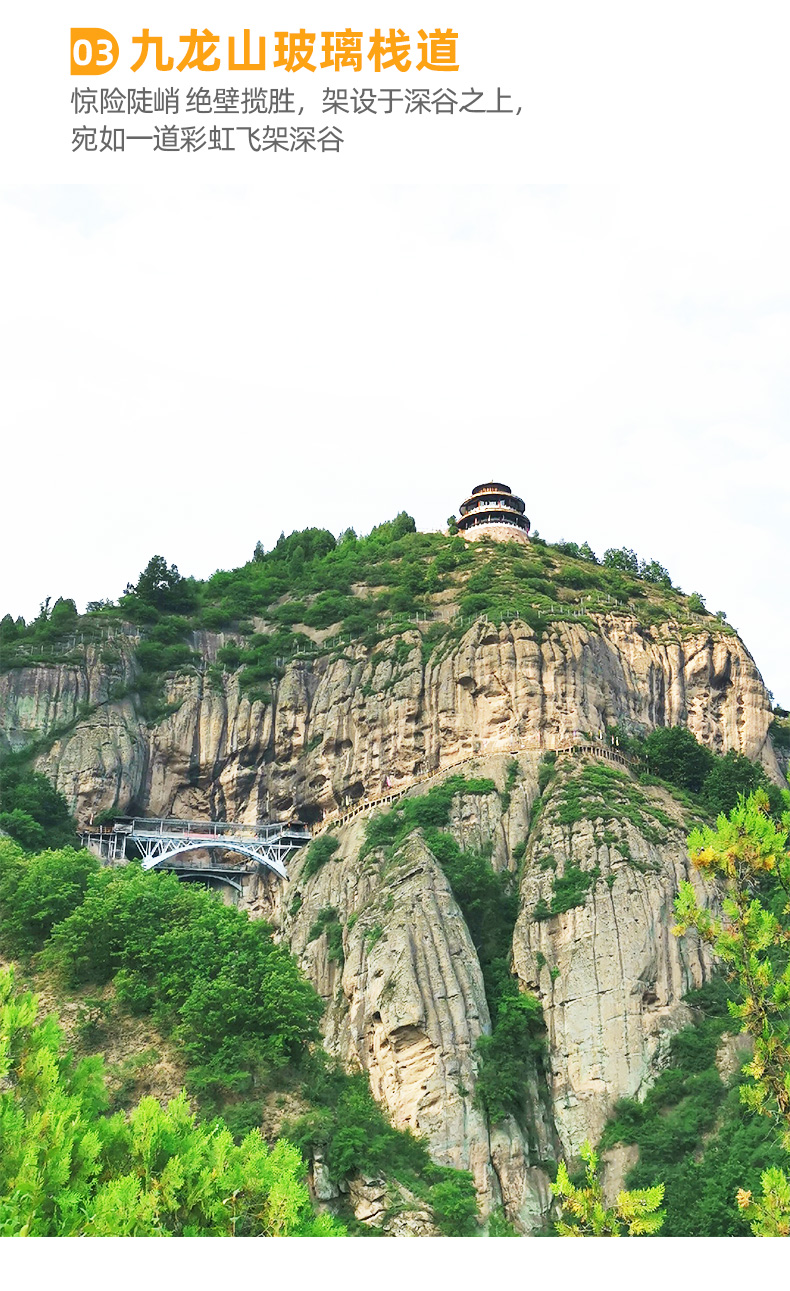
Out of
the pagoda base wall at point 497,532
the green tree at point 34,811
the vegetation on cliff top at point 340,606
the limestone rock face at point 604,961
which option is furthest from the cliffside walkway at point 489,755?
the pagoda base wall at point 497,532

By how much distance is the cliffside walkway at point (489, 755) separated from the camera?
50.8 m

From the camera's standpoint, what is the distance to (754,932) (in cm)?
1520

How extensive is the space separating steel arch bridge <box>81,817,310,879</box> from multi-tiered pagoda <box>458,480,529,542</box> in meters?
24.6

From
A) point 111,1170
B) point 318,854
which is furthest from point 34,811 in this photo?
point 111,1170

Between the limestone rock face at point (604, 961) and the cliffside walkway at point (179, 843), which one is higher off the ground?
the cliffside walkway at point (179, 843)

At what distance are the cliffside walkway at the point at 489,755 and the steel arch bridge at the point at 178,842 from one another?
286 cm

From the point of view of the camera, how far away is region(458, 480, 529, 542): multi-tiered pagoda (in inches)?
2958

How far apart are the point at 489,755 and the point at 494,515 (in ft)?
90.9

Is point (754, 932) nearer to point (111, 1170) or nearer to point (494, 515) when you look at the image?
point (111, 1170)

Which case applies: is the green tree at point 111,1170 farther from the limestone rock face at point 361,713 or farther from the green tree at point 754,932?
the limestone rock face at point 361,713

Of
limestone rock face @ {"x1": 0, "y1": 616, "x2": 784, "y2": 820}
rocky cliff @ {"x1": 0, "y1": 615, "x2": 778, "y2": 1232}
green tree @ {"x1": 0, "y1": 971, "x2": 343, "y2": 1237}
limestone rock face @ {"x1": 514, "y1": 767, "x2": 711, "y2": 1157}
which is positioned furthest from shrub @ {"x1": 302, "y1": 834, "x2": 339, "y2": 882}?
green tree @ {"x1": 0, "y1": 971, "x2": 343, "y2": 1237}

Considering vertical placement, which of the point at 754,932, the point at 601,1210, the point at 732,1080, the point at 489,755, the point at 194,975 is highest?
the point at 489,755

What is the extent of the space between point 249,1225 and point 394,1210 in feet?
50.6

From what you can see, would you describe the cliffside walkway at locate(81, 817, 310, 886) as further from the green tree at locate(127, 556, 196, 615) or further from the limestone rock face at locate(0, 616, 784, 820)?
the green tree at locate(127, 556, 196, 615)
